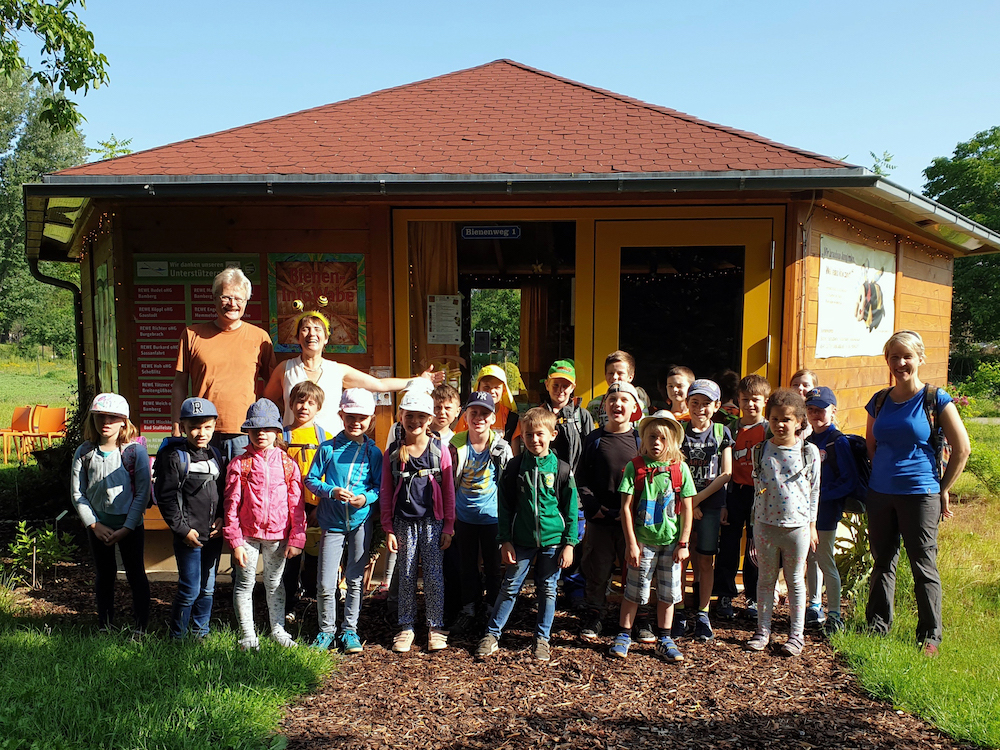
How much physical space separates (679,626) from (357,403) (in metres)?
2.46

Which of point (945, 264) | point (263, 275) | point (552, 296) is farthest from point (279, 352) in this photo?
point (945, 264)

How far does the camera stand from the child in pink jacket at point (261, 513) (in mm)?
4000

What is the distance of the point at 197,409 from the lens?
13.1 feet

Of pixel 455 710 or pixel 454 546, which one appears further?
pixel 454 546

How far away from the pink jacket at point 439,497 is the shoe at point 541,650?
2.76 ft

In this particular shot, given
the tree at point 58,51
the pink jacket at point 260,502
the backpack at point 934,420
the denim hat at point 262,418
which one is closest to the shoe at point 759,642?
the backpack at point 934,420

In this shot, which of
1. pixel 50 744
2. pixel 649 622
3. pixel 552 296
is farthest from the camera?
pixel 552 296

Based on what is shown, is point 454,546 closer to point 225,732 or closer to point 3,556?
point 225,732

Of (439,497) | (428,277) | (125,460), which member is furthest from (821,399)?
(125,460)

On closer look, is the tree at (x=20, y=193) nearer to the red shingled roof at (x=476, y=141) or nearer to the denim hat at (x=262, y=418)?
the red shingled roof at (x=476, y=141)

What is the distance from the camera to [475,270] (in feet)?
32.5

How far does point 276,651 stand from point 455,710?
1.12 m

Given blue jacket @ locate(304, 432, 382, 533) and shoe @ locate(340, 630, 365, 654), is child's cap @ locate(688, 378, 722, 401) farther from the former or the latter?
shoe @ locate(340, 630, 365, 654)

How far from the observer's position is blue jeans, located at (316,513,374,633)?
4133 mm
